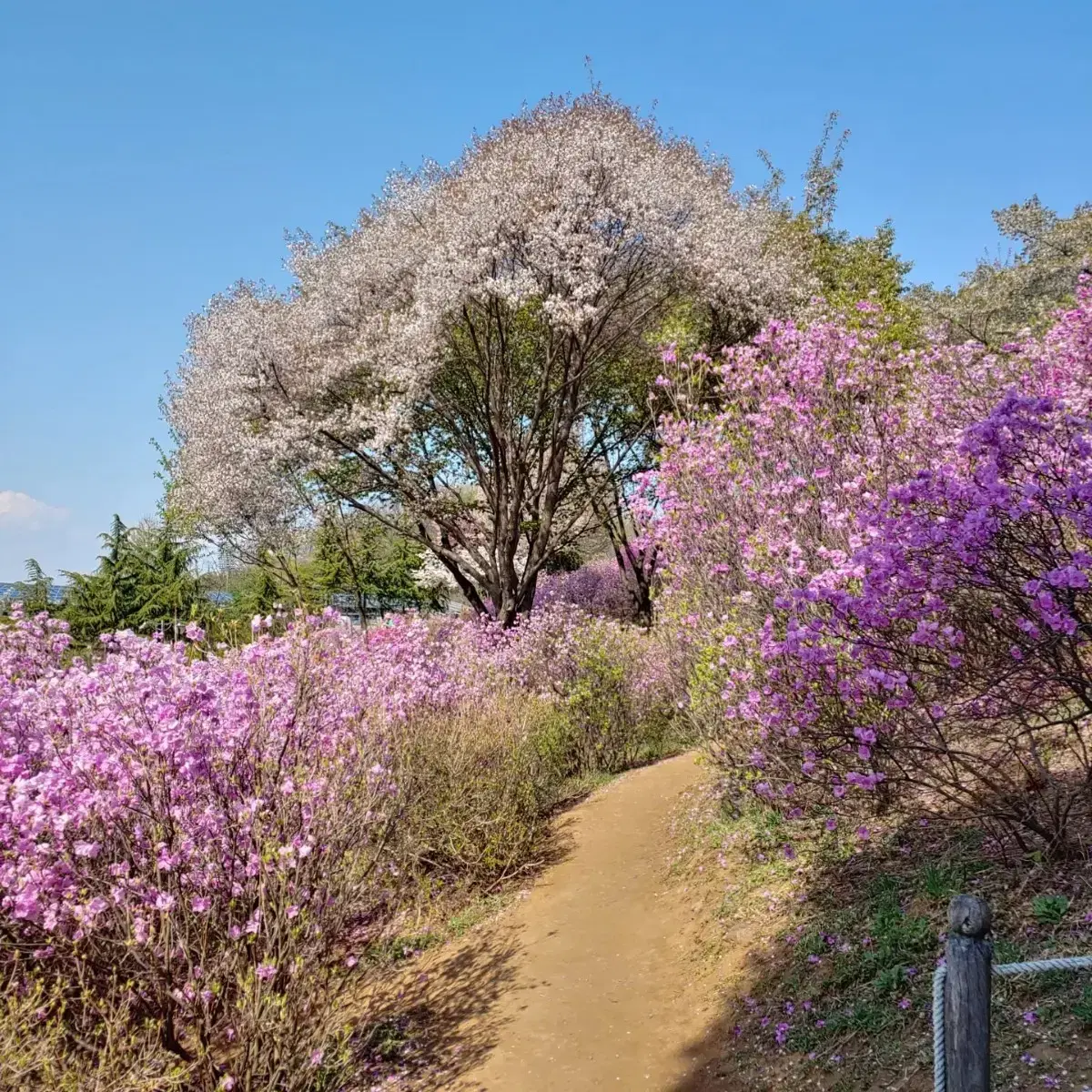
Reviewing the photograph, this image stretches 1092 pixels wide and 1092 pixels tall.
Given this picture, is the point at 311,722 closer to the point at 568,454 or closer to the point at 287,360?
the point at 287,360

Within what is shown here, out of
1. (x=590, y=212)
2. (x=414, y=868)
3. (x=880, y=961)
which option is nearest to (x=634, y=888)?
(x=414, y=868)

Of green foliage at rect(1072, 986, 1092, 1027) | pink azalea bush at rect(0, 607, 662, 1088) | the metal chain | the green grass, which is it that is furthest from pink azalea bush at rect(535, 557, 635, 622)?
the metal chain

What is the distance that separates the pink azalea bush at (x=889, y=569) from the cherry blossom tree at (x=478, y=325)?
21.3 ft

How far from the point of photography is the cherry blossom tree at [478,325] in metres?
13.5

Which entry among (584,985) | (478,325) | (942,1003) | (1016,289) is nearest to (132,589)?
(478,325)

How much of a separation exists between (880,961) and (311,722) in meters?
3.37

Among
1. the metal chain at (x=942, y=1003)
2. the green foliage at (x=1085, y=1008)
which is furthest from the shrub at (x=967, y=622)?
the metal chain at (x=942, y=1003)

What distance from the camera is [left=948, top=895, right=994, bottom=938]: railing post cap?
6.78 feet

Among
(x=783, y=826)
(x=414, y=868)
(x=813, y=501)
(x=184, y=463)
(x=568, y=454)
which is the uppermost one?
(x=184, y=463)

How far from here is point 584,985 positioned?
5379 mm

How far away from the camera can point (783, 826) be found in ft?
20.1

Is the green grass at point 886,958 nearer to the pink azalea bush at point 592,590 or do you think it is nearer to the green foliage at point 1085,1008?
the green foliage at point 1085,1008

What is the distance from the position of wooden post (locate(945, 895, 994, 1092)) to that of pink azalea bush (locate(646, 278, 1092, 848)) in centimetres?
150

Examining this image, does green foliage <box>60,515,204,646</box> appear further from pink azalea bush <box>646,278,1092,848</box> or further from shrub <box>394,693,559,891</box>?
pink azalea bush <box>646,278,1092,848</box>
